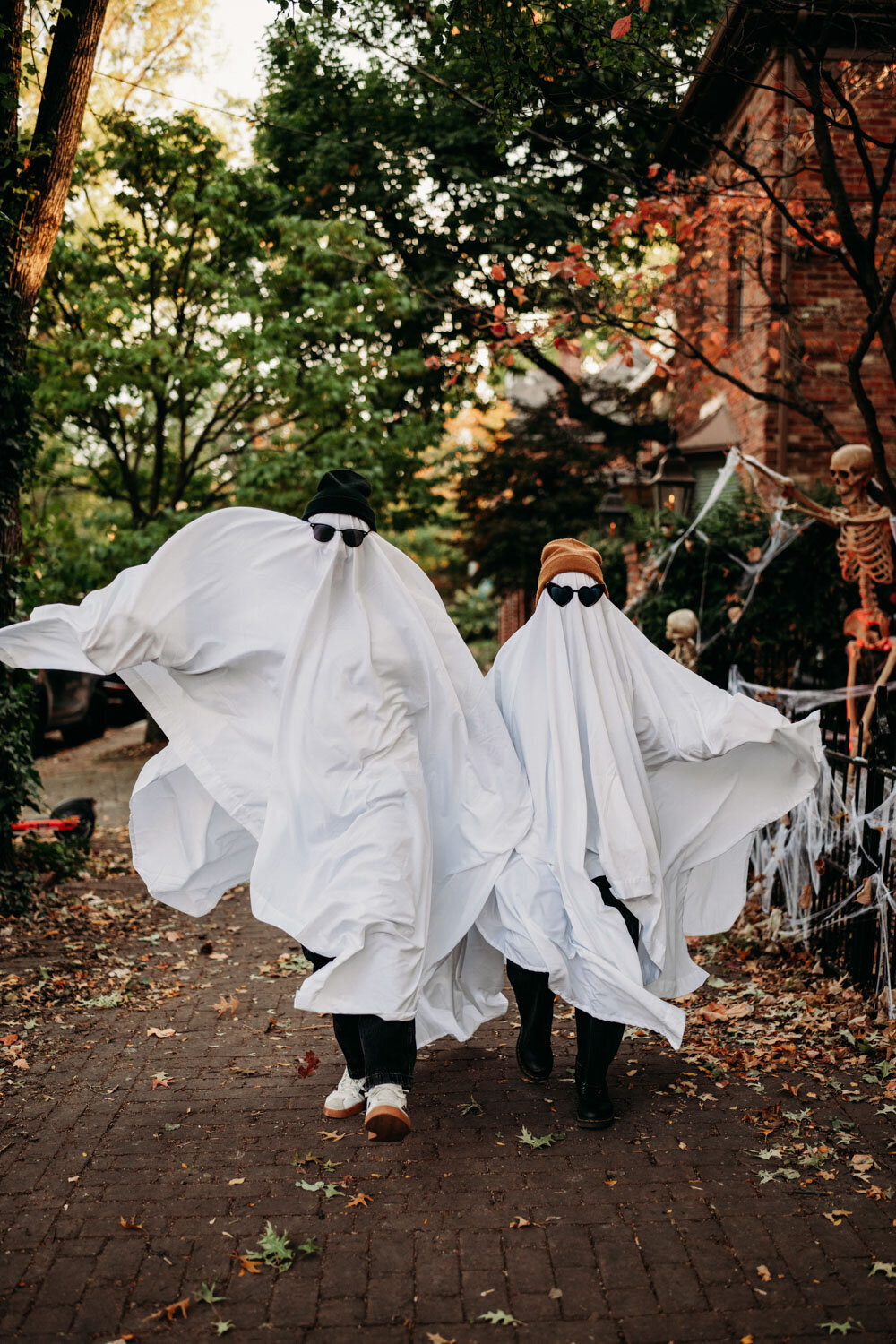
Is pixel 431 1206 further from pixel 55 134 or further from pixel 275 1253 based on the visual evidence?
pixel 55 134

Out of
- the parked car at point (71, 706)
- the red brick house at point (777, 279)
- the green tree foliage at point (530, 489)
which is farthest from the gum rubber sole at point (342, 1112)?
the green tree foliage at point (530, 489)

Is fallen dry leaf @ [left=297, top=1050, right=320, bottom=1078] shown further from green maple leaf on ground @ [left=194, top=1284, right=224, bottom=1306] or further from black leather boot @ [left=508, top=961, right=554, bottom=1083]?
green maple leaf on ground @ [left=194, top=1284, right=224, bottom=1306]

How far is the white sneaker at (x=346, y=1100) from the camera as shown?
4160 millimetres

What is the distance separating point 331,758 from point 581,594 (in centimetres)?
117

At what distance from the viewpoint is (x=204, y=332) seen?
47.1ft

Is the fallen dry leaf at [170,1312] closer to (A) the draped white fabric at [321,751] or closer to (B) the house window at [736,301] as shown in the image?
(A) the draped white fabric at [321,751]

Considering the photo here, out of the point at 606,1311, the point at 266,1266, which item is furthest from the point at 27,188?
the point at 606,1311

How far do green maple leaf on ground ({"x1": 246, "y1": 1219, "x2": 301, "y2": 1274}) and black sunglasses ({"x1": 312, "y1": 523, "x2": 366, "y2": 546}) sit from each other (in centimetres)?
237

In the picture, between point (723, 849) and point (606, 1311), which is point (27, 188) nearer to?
point (723, 849)

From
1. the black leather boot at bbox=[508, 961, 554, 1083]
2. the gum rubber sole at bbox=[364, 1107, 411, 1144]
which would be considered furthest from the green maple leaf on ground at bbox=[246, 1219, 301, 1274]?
the black leather boot at bbox=[508, 961, 554, 1083]

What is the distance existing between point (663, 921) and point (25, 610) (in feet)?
17.9

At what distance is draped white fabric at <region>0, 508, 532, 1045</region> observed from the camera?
3.88 meters

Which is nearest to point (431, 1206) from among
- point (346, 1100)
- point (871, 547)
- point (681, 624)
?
point (346, 1100)

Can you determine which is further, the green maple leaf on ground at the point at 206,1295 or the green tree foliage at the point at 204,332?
the green tree foliage at the point at 204,332
